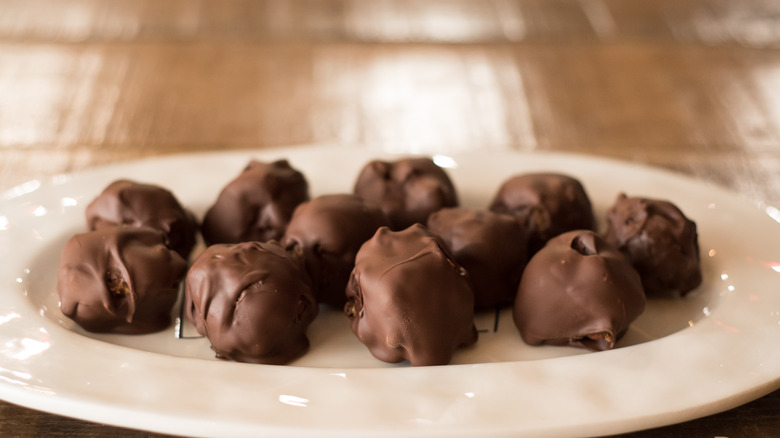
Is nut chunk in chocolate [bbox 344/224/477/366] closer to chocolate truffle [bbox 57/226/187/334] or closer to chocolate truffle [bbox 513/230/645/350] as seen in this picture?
chocolate truffle [bbox 513/230/645/350]

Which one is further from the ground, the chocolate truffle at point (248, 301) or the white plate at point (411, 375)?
the chocolate truffle at point (248, 301)

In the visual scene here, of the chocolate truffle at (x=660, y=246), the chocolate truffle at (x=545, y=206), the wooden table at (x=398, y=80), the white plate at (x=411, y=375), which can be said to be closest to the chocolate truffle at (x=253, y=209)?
the white plate at (x=411, y=375)

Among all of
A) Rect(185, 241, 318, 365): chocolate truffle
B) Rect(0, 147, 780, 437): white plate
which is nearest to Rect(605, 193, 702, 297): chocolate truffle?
Rect(0, 147, 780, 437): white plate

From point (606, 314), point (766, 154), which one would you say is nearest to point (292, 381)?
point (606, 314)

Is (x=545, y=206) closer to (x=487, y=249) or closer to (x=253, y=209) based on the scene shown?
(x=487, y=249)

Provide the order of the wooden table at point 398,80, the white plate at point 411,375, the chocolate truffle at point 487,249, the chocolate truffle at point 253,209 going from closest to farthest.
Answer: the white plate at point 411,375, the chocolate truffle at point 487,249, the chocolate truffle at point 253,209, the wooden table at point 398,80

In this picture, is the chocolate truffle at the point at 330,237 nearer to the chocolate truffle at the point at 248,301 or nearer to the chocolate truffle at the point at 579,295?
the chocolate truffle at the point at 248,301

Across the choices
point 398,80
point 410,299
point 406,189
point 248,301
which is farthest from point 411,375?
point 398,80
